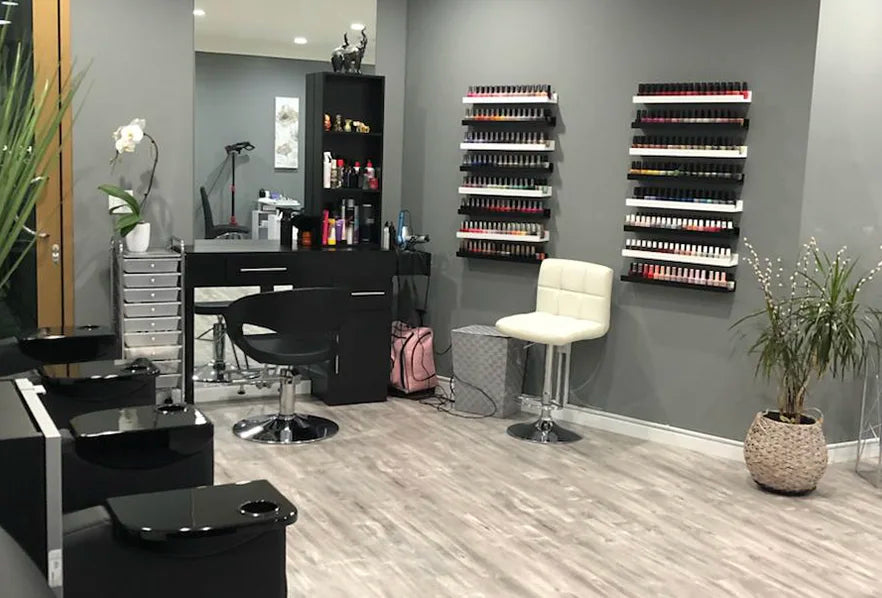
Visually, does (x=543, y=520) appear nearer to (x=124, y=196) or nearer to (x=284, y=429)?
(x=284, y=429)

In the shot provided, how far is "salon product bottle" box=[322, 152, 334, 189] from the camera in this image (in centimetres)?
546

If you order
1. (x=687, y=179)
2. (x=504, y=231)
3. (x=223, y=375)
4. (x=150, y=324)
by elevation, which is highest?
(x=687, y=179)

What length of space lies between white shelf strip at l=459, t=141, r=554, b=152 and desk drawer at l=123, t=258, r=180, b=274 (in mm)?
1758

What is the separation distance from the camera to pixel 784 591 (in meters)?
3.15

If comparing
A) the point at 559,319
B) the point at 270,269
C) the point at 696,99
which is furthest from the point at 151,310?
the point at 696,99

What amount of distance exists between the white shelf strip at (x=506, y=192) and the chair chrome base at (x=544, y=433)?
1.23 meters

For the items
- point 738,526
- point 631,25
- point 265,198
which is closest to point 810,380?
point 738,526

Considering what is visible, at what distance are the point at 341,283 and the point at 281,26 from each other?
4.14 m

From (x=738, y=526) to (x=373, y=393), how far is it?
7.73 feet

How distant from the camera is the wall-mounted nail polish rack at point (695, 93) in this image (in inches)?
174

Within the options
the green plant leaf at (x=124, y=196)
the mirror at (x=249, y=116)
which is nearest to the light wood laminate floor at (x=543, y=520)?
the green plant leaf at (x=124, y=196)

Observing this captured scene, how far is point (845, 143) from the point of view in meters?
4.45

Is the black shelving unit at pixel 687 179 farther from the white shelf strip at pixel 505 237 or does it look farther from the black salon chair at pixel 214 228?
the black salon chair at pixel 214 228

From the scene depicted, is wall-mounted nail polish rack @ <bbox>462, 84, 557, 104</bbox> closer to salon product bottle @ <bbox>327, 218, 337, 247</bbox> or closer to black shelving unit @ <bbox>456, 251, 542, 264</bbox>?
black shelving unit @ <bbox>456, 251, 542, 264</bbox>
